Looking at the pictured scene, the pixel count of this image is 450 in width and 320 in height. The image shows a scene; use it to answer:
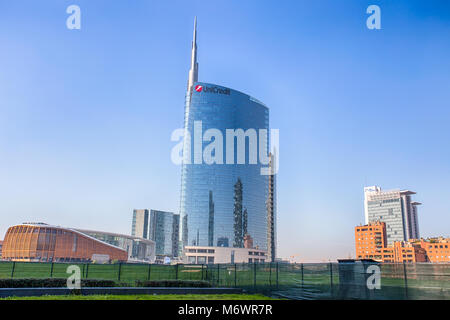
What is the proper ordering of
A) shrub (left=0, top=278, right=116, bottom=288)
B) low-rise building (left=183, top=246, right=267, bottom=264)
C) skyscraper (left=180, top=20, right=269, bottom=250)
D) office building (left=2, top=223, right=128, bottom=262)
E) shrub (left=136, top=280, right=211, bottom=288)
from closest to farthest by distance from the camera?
1. shrub (left=0, top=278, right=116, bottom=288)
2. shrub (left=136, top=280, right=211, bottom=288)
3. office building (left=2, top=223, right=128, bottom=262)
4. skyscraper (left=180, top=20, right=269, bottom=250)
5. low-rise building (left=183, top=246, right=267, bottom=264)


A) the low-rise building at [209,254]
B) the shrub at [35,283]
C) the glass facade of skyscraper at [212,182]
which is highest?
the glass facade of skyscraper at [212,182]

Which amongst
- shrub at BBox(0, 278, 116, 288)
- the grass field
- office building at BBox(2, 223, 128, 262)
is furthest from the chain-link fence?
office building at BBox(2, 223, 128, 262)

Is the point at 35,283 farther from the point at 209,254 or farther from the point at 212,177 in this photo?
the point at 209,254

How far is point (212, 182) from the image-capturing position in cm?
18775

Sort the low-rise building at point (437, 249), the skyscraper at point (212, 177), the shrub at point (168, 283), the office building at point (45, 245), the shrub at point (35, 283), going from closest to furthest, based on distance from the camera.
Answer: the shrub at point (35, 283), the shrub at point (168, 283), the office building at point (45, 245), the low-rise building at point (437, 249), the skyscraper at point (212, 177)

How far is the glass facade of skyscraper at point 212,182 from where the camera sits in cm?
18775

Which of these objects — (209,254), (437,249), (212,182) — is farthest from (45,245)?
(437,249)

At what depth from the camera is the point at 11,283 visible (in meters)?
22.3

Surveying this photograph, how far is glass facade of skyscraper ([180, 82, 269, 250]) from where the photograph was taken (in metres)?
188

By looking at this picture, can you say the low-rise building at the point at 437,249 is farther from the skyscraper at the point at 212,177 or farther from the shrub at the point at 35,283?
the shrub at the point at 35,283

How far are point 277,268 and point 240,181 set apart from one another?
544 feet

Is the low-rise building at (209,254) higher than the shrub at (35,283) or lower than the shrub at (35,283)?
lower

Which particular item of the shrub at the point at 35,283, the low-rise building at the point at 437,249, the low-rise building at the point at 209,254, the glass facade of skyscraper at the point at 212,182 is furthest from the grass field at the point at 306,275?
the low-rise building at the point at 437,249

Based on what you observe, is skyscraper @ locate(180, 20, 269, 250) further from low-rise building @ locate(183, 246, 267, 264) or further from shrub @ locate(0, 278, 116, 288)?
shrub @ locate(0, 278, 116, 288)
